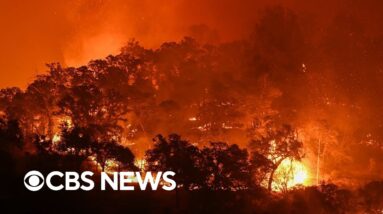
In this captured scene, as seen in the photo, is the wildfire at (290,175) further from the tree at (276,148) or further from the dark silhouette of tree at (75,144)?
the dark silhouette of tree at (75,144)

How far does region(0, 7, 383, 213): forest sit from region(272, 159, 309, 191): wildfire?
0.31ft

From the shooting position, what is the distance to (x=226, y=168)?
18562 millimetres

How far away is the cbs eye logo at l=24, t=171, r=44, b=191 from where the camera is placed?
18047mm

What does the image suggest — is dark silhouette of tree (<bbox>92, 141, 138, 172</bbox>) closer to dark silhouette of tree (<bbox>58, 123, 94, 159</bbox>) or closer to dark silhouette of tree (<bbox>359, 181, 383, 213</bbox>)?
dark silhouette of tree (<bbox>58, 123, 94, 159</bbox>)

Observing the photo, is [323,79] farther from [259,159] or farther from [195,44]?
[259,159]

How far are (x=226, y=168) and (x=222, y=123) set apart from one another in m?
5.71

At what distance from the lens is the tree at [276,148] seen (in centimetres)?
2039

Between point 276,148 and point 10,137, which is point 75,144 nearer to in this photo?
point 10,137

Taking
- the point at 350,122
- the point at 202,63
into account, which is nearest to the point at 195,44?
the point at 202,63

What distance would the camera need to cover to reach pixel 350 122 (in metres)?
27.8

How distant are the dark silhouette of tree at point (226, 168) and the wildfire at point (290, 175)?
288 cm

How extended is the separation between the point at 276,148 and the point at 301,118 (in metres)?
6.20

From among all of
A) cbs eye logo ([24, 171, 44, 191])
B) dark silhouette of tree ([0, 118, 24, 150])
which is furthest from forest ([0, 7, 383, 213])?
cbs eye logo ([24, 171, 44, 191])

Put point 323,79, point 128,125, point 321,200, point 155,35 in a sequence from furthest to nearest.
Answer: point 155,35 → point 323,79 → point 128,125 → point 321,200
